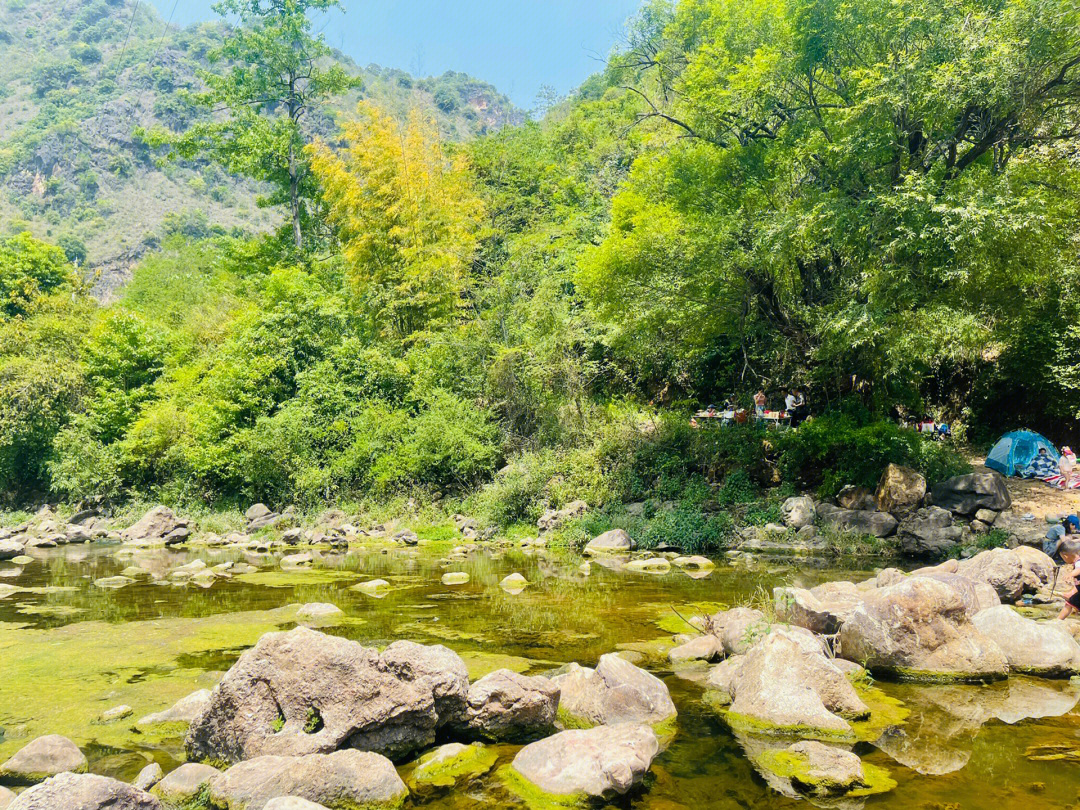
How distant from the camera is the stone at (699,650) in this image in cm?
771

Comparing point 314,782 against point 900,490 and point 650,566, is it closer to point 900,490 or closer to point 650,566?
point 650,566

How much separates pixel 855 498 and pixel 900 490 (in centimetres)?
99

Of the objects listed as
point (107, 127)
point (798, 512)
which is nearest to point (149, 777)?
point (798, 512)

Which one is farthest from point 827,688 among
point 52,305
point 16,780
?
point 52,305

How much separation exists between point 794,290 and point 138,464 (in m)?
21.2

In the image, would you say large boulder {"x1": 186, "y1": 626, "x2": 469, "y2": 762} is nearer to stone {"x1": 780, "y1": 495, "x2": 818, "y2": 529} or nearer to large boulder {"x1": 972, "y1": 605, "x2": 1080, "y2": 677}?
large boulder {"x1": 972, "y1": 605, "x2": 1080, "y2": 677}

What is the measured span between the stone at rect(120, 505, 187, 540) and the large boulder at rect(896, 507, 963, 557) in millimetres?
18670

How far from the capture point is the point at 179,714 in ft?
19.6

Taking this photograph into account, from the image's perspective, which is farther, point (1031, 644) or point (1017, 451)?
point (1017, 451)

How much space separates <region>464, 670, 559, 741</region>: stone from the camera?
5.66m

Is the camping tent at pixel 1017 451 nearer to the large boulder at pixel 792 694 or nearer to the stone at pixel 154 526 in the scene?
the large boulder at pixel 792 694

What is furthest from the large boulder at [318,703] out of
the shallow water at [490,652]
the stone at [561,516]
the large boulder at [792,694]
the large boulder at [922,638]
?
the stone at [561,516]

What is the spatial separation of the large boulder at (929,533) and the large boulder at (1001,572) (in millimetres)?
3476

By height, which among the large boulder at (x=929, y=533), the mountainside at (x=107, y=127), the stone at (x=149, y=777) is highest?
the mountainside at (x=107, y=127)
